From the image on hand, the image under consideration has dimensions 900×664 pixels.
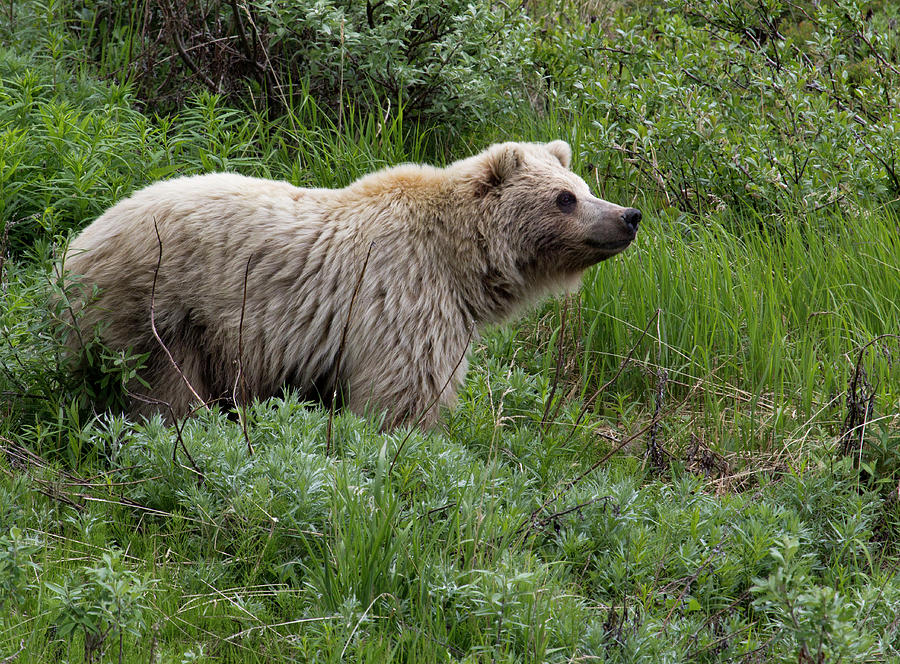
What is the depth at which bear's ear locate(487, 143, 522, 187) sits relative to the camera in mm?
5672

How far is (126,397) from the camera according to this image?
529 cm

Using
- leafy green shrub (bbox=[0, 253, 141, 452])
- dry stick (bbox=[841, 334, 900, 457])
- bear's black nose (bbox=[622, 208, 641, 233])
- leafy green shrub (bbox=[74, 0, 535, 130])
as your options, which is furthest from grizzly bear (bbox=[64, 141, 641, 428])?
leafy green shrub (bbox=[74, 0, 535, 130])

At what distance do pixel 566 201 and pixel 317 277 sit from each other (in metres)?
1.54

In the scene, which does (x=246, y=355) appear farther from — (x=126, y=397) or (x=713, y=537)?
(x=713, y=537)

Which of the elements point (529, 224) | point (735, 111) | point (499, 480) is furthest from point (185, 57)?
point (499, 480)

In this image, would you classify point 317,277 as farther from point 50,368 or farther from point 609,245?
point 609,245

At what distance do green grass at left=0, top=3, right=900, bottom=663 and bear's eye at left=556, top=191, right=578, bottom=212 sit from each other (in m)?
1.00

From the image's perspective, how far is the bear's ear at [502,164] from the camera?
5.67 metres

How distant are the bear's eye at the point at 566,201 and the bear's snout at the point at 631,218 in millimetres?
310

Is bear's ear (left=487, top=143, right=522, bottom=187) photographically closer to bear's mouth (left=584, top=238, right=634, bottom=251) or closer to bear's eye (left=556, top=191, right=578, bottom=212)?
bear's eye (left=556, top=191, right=578, bottom=212)

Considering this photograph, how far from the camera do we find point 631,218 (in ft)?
18.4

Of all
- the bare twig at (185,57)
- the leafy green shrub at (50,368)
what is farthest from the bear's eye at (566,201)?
the bare twig at (185,57)

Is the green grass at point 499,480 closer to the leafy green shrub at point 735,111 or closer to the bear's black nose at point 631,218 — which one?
the leafy green shrub at point 735,111

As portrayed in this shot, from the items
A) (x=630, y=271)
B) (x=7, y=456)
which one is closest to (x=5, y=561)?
(x=7, y=456)
